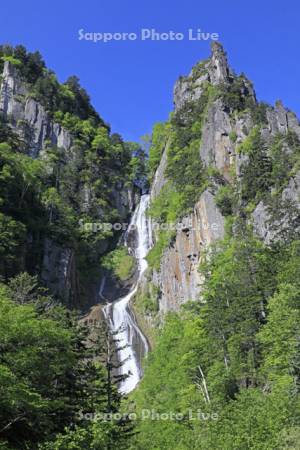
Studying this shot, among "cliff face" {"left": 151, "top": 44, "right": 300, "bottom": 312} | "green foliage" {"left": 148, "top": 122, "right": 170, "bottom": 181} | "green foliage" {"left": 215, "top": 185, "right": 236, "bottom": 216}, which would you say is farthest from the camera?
"green foliage" {"left": 148, "top": 122, "right": 170, "bottom": 181}

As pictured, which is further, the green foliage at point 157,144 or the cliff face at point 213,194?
the green foliage at point 157,144

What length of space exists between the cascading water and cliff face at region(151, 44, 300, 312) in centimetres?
439

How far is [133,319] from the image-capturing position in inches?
2096

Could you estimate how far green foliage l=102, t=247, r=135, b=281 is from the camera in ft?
213

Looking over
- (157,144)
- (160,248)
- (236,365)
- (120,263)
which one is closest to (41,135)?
(157,144)

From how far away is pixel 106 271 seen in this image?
66312 millimetres

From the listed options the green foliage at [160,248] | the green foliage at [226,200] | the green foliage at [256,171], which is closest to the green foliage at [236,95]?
the green foliage at [256,171]

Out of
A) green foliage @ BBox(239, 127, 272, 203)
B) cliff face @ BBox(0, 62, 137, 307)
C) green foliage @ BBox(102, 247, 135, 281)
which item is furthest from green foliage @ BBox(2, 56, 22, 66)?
green foliage @ BBox(239, 127, 272, 203)

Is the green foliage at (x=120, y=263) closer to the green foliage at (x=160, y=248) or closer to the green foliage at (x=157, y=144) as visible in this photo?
the green foliage at (x=160, y=248)

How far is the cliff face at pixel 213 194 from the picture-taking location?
1921 inches

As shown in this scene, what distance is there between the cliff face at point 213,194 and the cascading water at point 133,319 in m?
4.39

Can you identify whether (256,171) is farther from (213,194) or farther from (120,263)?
(120,263)

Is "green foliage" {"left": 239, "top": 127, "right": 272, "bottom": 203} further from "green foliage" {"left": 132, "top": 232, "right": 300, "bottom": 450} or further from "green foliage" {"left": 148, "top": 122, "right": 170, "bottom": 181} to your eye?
"green foliage" {"left": 148, "top": 122, "right": 170, "bottom": 181}

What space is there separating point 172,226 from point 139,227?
1747 centimetres
